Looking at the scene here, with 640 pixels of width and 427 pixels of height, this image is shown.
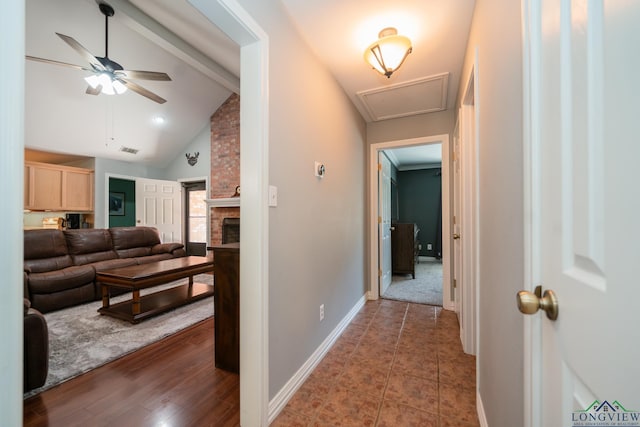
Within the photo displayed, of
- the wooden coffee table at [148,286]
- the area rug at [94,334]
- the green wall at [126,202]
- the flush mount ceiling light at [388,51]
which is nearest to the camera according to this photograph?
the flush mount ceiling light at [388,51]

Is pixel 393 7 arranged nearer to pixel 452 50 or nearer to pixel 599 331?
pixel 452 50

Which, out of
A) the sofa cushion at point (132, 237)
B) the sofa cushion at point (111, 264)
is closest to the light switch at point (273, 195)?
the sofa cushion at point (111, 264)

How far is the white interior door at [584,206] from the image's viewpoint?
0.38 m

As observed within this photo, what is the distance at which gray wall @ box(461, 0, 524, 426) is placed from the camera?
849 mm

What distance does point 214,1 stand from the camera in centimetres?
109

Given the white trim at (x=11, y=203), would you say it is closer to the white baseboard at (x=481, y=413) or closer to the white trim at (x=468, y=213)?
the white baseboard at (x=481, y=413)

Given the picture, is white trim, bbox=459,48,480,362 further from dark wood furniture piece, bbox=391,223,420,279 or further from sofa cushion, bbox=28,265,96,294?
sofa cushion, bbox=28,265,96,294

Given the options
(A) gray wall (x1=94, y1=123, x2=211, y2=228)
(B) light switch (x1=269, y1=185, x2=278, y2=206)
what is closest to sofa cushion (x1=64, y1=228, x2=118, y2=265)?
(A) gray wall (x1=94, y1=123, x2=211, y2=228)

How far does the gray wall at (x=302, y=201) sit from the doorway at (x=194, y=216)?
4.73 meters

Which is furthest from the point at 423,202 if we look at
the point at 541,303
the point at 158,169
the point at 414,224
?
the point at 158,169

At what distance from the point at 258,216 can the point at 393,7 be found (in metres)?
1.59

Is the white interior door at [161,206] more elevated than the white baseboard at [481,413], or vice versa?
the white interior door at [161,206]

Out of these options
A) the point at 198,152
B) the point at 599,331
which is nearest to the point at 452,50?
the point at 599,331

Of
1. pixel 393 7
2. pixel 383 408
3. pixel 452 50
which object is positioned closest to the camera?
pixel 383 408
